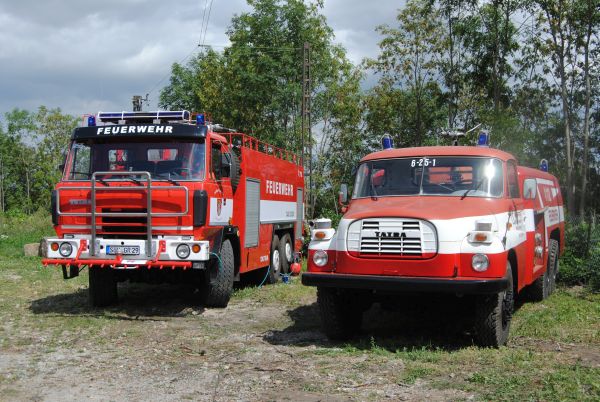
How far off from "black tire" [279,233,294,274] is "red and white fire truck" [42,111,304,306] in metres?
3.72

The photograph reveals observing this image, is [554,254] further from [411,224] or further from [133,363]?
Result: [133,363]

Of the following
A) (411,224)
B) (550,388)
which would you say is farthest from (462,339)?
(550,388)

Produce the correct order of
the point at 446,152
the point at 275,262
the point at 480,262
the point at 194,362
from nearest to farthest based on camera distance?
the point at 480,262 → the point at 194,362 → the point at 446,152 → the point at 275,262

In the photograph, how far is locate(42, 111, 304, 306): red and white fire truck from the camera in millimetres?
9031

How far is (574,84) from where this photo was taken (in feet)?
96.9

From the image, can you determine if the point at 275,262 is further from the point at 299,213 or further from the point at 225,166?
the point at 225,166

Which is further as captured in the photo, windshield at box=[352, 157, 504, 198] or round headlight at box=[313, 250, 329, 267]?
windshield at box=[352, 157, 504, 198]

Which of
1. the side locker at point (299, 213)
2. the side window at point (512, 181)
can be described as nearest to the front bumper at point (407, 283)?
the side window at point (512, 181)

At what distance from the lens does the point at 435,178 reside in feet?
26.2

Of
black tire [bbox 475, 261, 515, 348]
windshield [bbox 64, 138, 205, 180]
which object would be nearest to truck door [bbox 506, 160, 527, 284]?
black tire [bbox 475, 261, 515, 348]

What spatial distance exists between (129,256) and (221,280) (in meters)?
1.62

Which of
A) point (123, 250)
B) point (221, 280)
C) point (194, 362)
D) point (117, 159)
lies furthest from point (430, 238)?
point (117, 159)

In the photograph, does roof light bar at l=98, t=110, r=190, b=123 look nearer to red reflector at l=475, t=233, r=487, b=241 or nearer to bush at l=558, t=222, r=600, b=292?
red reflector at l=475, t=233, r=487, b=241

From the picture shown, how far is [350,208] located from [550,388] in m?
3.31
